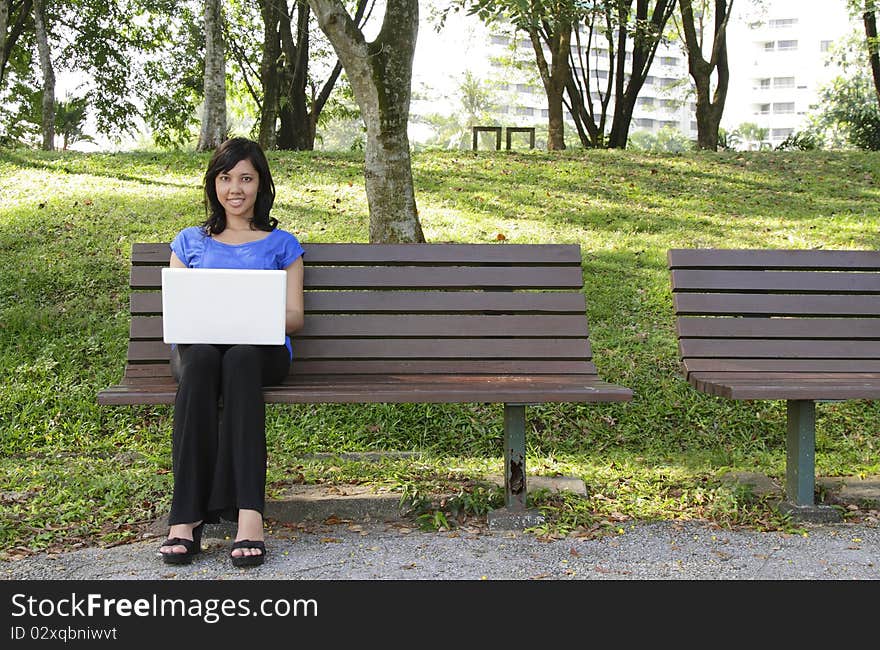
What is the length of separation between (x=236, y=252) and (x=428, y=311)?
0.89 m

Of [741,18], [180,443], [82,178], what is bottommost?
[180,443]

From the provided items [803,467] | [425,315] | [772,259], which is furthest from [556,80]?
[803,467]

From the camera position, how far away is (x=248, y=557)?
128 inches

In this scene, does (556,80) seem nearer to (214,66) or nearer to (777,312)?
(214,66)

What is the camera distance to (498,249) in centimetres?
433

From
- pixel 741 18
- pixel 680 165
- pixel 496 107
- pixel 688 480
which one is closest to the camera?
pixel 688 480

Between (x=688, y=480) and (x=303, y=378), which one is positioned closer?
(x=303, y=378)

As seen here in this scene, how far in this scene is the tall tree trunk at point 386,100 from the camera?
262 inches

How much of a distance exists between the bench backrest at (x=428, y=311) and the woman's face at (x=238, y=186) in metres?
0.40

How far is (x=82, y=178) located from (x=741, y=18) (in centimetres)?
1507

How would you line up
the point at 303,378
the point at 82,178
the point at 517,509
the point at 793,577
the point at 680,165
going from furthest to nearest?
the point at 680,165 < the point at 82,178 < the point at 303,378 < the point at 517,509 < the point at 793,577

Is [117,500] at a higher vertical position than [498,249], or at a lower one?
lower

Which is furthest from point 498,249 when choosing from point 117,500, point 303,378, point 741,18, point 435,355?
point 741,18

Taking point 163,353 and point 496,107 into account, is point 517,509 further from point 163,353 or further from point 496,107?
point 496,107
